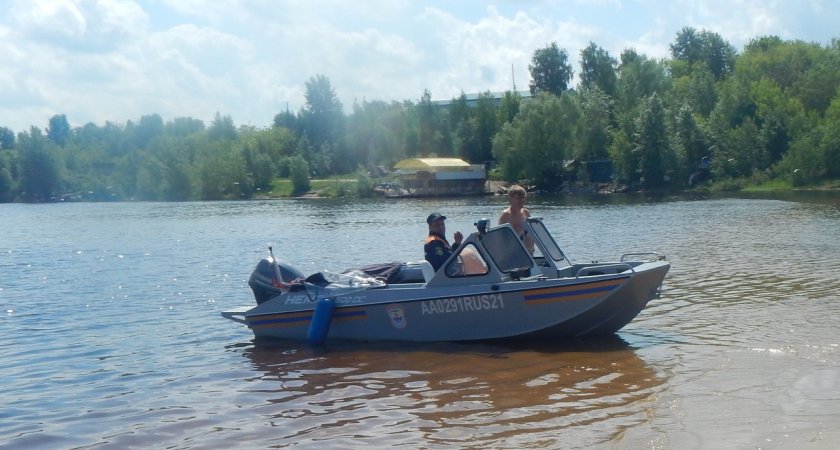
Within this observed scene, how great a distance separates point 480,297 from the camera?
13.0 metres

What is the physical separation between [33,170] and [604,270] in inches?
4605

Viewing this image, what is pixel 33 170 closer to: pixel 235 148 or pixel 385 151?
pixel 235 148

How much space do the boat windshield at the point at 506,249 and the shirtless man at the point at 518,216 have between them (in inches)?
17.4

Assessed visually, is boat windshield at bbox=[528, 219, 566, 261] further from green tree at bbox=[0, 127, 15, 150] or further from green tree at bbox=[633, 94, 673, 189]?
green tree at bbox=[0, 127, 15, 150]

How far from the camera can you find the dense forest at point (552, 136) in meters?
80.4

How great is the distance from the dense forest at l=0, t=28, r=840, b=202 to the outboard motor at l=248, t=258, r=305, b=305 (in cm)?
6620

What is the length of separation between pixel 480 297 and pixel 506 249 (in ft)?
2.70

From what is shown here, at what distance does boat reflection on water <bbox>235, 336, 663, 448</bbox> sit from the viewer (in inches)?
381

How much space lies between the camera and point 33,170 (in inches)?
4648

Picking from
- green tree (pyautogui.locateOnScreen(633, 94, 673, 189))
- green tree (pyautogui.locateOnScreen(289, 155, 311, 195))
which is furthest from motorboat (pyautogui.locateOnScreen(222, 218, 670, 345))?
green tree (pyautogui.locateOnScreen(289, 155, 311, 195))

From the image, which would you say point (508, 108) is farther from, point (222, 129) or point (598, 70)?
point (222, 129)

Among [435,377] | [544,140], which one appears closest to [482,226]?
[435,377]

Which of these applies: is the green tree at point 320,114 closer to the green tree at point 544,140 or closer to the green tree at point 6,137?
the green tree at point 544,140

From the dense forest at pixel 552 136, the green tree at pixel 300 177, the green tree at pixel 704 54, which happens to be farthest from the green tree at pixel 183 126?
the green tree at pixel 704 54
